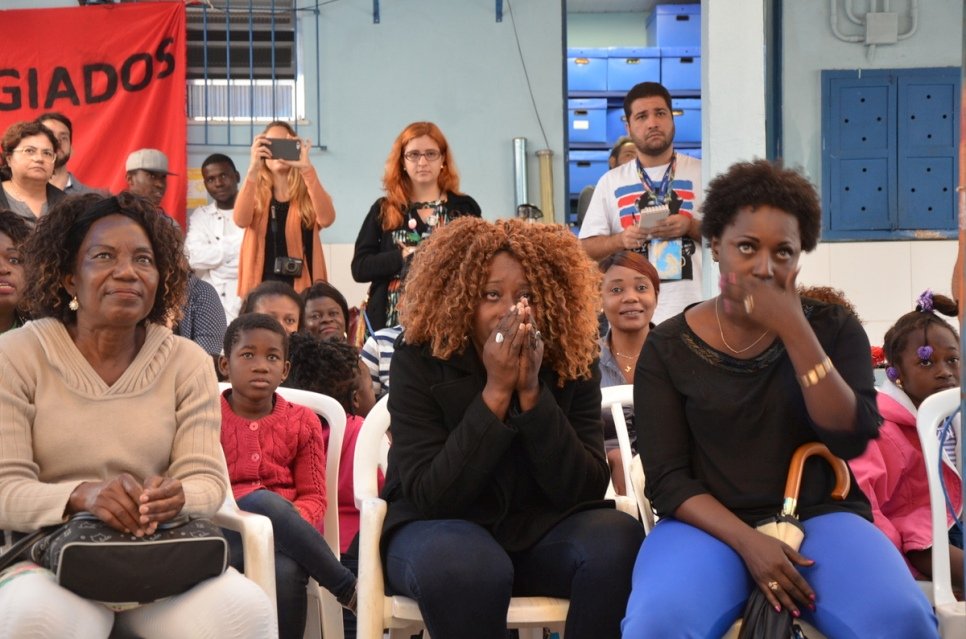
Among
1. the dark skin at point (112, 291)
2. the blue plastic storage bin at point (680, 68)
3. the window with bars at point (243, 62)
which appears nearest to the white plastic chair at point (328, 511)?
the dark skin at point (112, 291)

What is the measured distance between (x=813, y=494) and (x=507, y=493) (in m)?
0.74

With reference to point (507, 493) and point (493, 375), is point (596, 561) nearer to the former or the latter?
point (507, 493)

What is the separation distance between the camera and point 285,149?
6.46 metres

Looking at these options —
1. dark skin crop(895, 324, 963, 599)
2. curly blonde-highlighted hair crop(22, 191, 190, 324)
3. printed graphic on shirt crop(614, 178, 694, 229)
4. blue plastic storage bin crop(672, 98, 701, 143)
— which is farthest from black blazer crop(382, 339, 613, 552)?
blue plastic storage bin crop(672, 98, 701, 143)

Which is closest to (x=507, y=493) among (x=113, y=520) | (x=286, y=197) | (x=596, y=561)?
(x=596, y=561)

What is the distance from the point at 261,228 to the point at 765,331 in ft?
12.7

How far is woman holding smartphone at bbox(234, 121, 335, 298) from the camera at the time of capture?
21.2 ft

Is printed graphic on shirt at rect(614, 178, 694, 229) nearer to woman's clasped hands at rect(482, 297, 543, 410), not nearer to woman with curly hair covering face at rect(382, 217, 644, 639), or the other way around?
woman with curly hair covering face at rect(382, 217, 644, 639)

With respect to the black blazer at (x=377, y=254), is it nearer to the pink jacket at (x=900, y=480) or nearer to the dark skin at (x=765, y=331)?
the pink jacket at (x=900, y=480)

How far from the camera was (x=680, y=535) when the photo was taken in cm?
290

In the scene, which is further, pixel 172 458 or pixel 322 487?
pixel 322 487

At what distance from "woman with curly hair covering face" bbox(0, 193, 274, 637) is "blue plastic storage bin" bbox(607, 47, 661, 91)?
870cm

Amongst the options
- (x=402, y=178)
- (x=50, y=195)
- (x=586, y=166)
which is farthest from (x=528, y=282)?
(x=586, y=166)

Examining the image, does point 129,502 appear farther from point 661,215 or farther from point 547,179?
point 547,179
